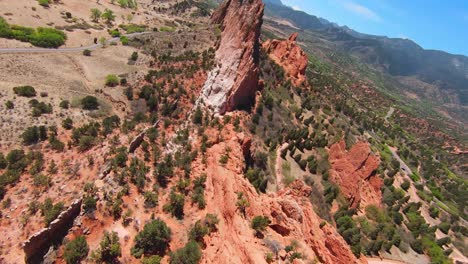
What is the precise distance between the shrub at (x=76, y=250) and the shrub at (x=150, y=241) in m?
4.03

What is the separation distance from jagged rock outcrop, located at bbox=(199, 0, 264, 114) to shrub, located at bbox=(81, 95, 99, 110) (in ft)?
64.4

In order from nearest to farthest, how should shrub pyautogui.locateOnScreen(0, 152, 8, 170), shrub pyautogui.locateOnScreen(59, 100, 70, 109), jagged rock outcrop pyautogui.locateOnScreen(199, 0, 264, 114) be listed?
shrub pyautogui.locateOnScreen(0, 152, 8, 170)
shrub pyautogui.locateOnScreen(59, 100, 70, 109)
jagged rock outcrop pyautogui.locateOnScreen(199, 0, 264, 114)

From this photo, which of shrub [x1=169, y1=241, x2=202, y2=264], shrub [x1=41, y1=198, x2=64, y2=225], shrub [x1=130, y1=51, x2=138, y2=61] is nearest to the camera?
shrub [x1=169, y1=241, x2=202, y2=264]

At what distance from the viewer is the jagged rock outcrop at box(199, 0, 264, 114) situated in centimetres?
5312

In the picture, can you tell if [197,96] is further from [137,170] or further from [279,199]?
[279,199]

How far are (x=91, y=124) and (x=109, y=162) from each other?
13376 mm

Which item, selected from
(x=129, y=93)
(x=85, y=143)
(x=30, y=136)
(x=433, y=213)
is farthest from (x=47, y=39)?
(x=433, y=213)

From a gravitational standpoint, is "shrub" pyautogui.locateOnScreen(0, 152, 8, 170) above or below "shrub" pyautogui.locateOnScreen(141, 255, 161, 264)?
below

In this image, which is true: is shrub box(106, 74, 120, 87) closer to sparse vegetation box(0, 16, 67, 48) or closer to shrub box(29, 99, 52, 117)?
shrub box(29, 99, 52, 117)

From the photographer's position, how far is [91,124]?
4419cm

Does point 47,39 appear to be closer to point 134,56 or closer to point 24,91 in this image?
point 134,56

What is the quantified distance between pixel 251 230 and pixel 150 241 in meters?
9.19

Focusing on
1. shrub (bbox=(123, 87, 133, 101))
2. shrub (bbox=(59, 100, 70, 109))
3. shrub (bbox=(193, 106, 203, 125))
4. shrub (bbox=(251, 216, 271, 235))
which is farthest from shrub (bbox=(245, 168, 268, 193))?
shrub (bbox=(59, 100, 70, 109))

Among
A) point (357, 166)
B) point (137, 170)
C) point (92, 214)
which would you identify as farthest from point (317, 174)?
point (92, 214)
